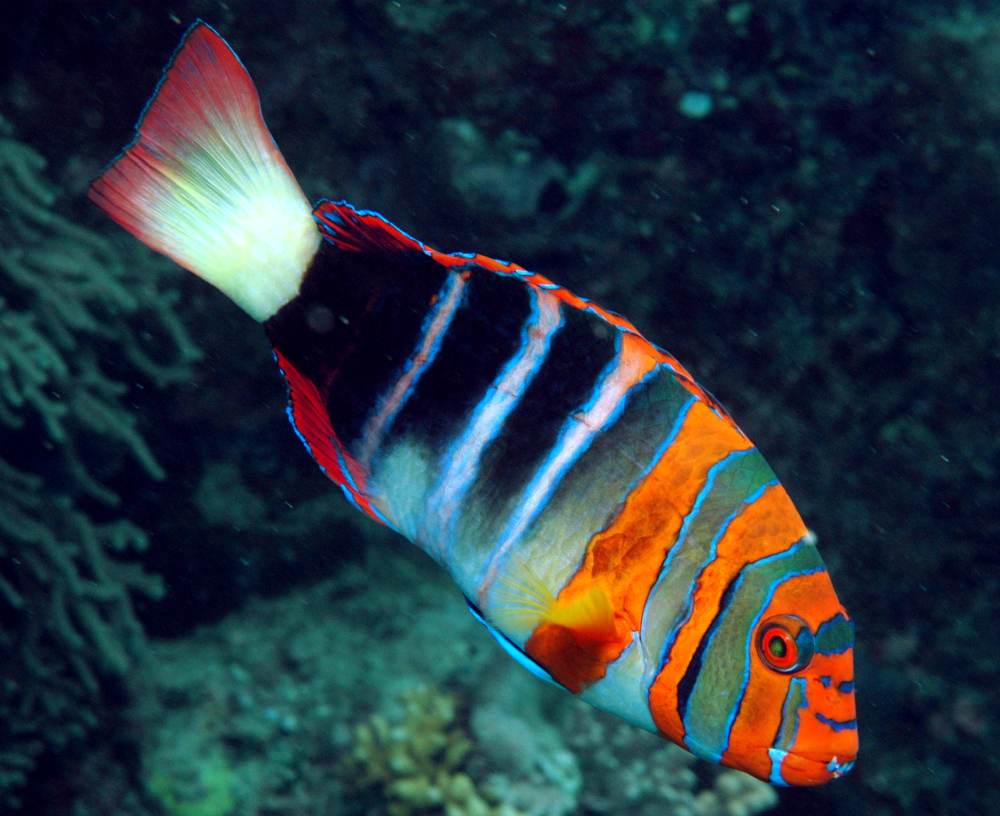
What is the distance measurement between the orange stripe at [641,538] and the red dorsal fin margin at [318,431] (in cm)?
60

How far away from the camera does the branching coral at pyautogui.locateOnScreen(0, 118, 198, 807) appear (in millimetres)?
3148

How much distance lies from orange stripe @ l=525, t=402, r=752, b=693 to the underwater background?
2.31 m

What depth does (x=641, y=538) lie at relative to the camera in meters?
1.54

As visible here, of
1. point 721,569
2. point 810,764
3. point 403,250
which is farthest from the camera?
point 403,250

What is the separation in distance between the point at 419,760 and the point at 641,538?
2.59 metres

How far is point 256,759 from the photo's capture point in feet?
11.1

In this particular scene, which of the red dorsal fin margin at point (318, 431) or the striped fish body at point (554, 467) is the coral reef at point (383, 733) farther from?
the red dorsal fin margin at point (318, 431)

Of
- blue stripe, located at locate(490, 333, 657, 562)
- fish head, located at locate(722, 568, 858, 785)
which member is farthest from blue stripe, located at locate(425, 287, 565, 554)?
fish head, located at locate(722, 568, 858, 785)

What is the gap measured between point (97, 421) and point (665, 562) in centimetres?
330

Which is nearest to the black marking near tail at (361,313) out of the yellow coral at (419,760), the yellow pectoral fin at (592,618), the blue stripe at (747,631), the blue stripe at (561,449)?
the blue stripe at (561,449)

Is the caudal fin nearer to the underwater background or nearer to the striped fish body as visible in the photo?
the striped fish body

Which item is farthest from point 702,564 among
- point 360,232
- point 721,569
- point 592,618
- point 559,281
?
point 559,281

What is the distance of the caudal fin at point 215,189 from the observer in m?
1.53

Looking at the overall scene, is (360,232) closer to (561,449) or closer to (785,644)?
(561,449)
